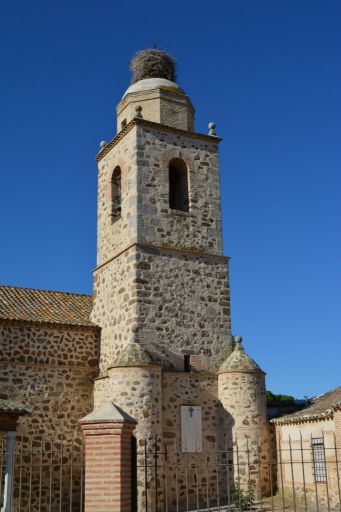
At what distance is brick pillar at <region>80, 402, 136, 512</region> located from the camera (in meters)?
7.71

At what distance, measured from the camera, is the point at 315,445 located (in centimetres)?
1505

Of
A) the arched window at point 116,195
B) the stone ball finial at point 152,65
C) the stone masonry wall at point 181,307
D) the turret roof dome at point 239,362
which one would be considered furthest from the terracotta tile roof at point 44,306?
the stone ball finial at point 152,65

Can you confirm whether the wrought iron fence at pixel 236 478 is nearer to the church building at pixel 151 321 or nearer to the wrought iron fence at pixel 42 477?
the church building at pixel 151 321

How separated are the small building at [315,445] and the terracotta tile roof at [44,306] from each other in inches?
250

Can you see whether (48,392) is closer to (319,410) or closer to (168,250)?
(168,250)

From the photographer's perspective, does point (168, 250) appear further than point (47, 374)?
Yes

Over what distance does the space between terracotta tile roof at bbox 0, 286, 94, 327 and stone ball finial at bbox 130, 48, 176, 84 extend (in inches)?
305

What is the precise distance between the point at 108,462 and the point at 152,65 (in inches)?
611

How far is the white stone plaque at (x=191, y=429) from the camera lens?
594 inches

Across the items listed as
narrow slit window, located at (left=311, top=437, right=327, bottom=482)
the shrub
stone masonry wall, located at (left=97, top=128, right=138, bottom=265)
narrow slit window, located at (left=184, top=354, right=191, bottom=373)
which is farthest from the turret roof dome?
stone masonry wall, located at (left=97, top=128, right=138, bottom=265)

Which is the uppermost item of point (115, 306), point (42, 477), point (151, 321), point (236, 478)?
point (115, 306)

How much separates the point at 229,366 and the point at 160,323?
2165mm

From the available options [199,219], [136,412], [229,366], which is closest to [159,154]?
[199,219]

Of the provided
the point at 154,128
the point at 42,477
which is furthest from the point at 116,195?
the point at 42,477
